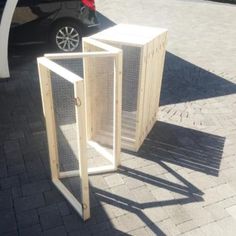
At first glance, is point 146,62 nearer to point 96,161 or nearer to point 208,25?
point 96,161

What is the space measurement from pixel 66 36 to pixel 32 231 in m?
6.08

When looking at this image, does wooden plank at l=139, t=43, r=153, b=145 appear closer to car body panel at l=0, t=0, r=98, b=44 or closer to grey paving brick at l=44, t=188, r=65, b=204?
grey paving brick at l=44, t=188, r=65, b=204

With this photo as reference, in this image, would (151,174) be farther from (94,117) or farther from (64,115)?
(64,115)

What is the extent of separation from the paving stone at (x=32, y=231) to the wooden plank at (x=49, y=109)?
0.76 metres

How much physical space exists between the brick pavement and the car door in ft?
3.99

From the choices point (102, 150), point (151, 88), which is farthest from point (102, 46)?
point (102, 150)

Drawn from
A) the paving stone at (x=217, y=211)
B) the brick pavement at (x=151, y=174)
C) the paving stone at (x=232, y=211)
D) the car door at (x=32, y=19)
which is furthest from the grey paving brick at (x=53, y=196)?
the car door at (x=32, y=19)

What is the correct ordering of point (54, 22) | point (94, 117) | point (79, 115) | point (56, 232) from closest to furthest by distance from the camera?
Result: point (79, 115) < point (56, 232) < point (94, 117) < point (54, 22)

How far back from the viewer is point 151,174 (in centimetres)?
434

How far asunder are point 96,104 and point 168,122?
1581 mm

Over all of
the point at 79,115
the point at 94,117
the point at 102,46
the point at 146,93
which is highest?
the point at 102,46

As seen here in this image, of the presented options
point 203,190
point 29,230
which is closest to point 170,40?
point 203,190

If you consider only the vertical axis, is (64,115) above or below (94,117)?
above

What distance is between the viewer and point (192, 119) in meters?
5.75
